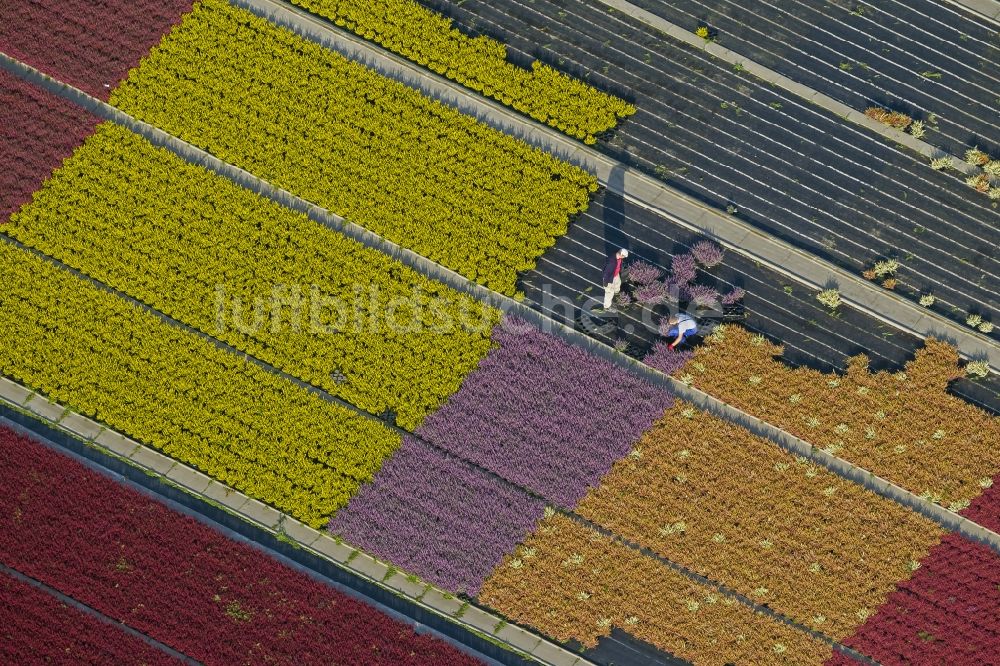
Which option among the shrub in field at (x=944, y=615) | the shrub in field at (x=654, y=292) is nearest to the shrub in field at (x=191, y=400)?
the shrub in field at (x=654, y=292)

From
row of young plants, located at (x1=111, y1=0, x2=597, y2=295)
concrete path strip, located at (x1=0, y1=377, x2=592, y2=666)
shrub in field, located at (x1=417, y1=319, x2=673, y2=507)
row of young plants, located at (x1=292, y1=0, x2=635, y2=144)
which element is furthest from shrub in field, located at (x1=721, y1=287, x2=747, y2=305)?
concrete path strip, located at (x1=0, y1=377, x2=592, y2=666)

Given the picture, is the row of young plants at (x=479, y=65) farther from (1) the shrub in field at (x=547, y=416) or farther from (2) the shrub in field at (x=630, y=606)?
(2) the shrub in field at (x=630, y=606)

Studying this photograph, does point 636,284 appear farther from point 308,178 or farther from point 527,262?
point 308,178

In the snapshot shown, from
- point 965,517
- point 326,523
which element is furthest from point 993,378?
point 326,523

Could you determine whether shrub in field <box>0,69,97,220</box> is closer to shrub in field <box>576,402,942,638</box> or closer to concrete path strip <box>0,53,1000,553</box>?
concrete path strip <box>0,53,1000,553</box>

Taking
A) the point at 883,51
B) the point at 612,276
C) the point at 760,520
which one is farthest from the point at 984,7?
the point at 760,520

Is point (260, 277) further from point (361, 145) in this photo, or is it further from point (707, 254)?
point (707, 254)
